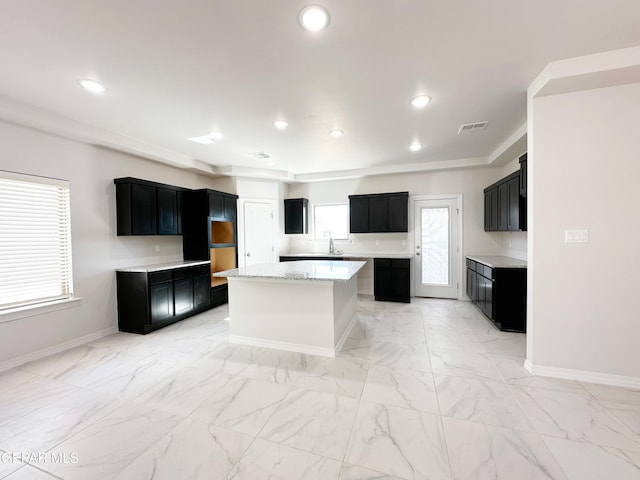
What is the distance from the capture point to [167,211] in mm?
4266

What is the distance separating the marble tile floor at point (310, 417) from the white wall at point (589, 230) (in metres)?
0.29

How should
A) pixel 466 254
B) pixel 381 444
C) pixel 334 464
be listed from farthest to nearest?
1. pixel 466 254
2. pixel 381 444
3. pixel 334 464

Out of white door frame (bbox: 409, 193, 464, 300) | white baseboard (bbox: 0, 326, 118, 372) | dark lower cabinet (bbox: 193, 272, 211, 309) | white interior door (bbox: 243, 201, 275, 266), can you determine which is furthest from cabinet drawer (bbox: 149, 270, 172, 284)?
white door frame (bbox: 409, 193, 464, 300)

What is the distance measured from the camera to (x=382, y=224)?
5555mm

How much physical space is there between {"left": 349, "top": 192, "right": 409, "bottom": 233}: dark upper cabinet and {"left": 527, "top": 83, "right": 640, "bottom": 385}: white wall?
9.47ft

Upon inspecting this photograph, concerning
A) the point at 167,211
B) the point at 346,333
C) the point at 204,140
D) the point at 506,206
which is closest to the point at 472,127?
the point at 506,206

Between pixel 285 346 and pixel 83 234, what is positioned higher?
pixel 83 234

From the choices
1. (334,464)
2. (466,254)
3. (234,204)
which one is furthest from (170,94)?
(466,254)

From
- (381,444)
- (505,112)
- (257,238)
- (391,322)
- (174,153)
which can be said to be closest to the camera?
(381,444)

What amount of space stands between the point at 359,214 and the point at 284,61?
388cm

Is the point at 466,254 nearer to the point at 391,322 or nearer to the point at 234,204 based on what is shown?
the point at 391,322

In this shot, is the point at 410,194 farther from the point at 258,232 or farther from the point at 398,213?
the point at 258,232

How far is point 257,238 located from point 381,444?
15.4 ft

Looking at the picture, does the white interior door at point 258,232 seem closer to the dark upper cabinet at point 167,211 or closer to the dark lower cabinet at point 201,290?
the dark lower cabinet at point 201,290
